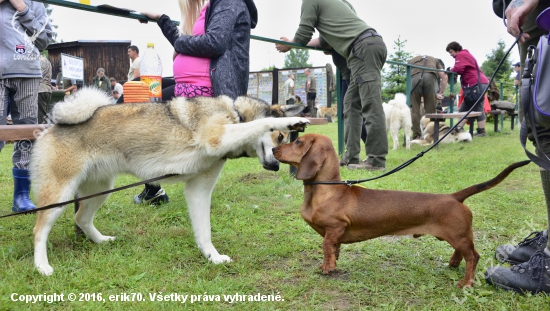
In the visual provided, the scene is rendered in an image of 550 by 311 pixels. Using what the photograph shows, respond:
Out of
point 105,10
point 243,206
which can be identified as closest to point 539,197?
point 243,206

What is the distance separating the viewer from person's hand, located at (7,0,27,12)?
391cm

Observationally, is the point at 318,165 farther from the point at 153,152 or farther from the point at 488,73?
the point at 488,73

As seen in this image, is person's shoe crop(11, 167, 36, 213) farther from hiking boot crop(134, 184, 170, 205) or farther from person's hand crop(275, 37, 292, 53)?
person's hand crop(275, 37, 292, 53)

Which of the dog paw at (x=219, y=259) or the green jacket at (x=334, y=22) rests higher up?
the green jacket at (x=334, y=22)

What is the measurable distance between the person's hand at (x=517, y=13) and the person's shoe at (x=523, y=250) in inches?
55.9

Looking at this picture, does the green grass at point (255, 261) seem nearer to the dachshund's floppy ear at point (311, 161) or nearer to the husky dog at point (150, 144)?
the husky dog at point (150, 144)

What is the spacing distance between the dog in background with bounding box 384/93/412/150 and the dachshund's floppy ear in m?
7.71

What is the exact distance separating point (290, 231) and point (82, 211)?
68.0 inches

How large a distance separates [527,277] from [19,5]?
184 inches

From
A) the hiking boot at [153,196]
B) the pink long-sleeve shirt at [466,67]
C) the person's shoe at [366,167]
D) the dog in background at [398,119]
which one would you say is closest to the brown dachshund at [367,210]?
the hiking boot at [153,196]

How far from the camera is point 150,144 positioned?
3.03 metres

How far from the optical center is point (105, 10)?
383cm

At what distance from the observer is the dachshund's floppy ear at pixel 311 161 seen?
263 centimetres

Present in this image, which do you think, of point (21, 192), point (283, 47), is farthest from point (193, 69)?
point (283, 47)
